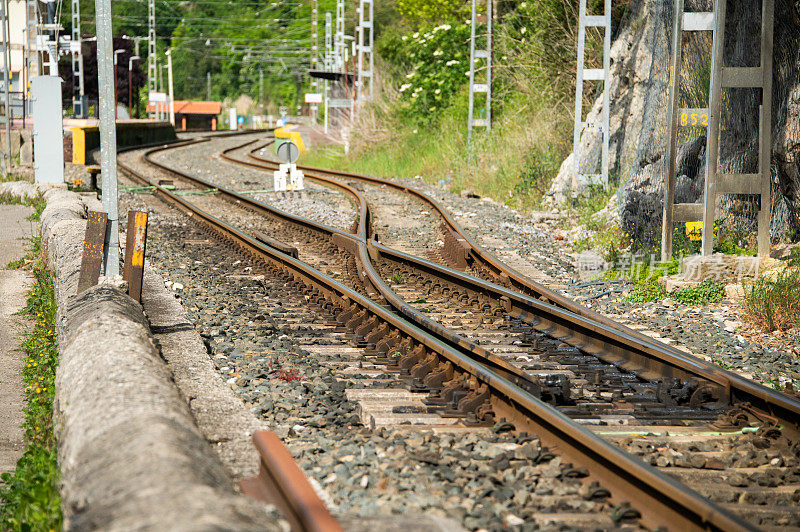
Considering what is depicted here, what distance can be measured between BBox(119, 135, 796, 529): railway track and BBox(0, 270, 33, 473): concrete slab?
256cm

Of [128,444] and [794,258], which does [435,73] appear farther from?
[128,444]

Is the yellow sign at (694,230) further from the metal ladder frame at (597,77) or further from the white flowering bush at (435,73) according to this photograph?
the white flowering bush at (435,73)

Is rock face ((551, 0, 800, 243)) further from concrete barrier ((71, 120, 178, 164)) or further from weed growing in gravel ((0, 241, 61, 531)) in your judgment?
concrete barrier ((71, 120, 178, 164))

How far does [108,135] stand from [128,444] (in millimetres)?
4871

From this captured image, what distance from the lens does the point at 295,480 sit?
383 cm

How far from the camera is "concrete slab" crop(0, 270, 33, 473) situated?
20.0ft

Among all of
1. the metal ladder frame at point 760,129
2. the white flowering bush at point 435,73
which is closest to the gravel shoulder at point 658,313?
the metal ladder frame at point 760,129

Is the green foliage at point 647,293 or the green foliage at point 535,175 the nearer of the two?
the green foliage at point 647,293

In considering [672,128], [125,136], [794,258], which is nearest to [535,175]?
[672,128]

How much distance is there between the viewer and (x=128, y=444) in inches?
148

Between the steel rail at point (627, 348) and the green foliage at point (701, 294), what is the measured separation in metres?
1.46

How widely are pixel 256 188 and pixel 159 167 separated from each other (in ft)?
24.3


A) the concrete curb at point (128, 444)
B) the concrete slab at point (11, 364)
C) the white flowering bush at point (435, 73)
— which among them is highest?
the white flowering bush at point (435, 73)

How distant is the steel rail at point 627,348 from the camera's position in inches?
215
